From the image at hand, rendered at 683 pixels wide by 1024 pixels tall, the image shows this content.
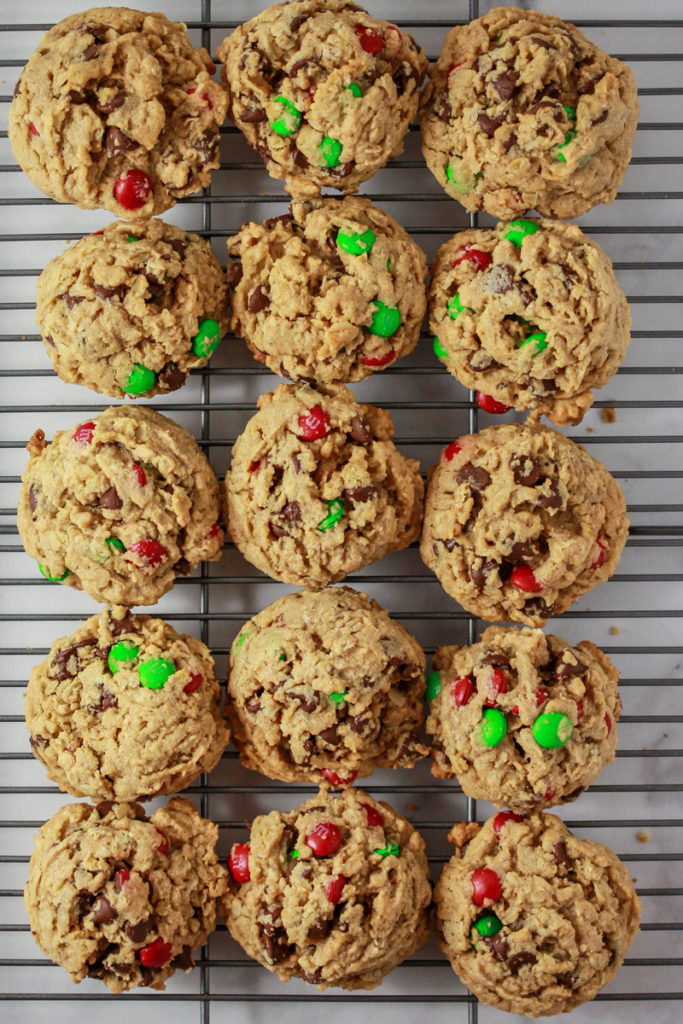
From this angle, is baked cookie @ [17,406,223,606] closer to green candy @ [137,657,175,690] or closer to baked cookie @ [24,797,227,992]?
green candy @ [137,657,175,690]

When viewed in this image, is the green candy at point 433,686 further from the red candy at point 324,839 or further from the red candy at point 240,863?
the red candy at point 240,863

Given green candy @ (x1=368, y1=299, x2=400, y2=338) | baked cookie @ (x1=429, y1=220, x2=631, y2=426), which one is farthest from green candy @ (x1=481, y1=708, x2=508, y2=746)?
green candy @ (x1=368, y1=299, x2=400, y2=338)

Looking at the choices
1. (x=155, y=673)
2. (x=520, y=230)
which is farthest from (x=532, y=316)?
(x=155, y=673)

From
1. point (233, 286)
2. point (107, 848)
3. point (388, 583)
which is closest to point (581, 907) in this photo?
point (388, 583)

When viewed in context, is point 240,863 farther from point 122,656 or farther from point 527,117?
point 527,117

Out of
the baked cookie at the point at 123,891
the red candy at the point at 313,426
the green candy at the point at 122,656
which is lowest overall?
the baked cookie at the point at 123,891

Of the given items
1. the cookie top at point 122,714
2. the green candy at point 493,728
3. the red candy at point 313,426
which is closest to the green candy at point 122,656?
the cookie top at point 122,714

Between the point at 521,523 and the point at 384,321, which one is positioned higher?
the point at 384,321
